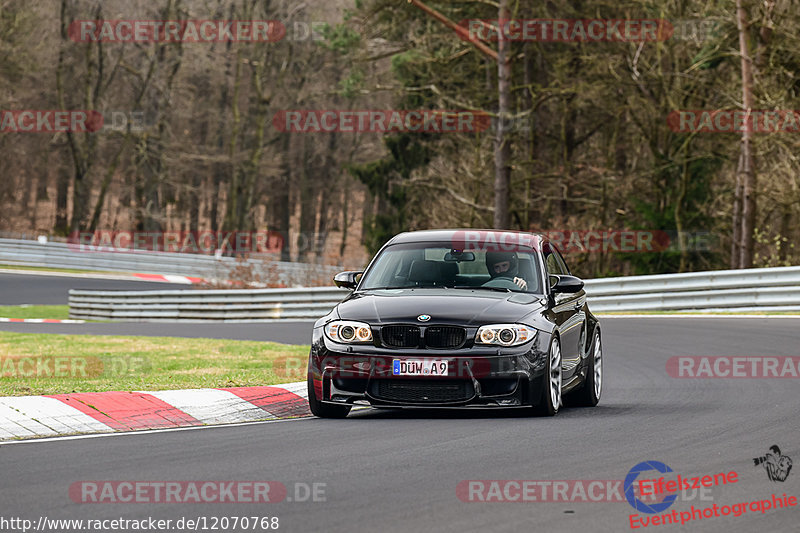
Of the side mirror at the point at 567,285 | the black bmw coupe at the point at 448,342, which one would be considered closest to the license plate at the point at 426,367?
the black bmw coupe at the point at 448,342

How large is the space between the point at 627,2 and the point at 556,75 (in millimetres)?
3126

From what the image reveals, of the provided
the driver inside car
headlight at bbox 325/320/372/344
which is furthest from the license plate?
the driver inside car

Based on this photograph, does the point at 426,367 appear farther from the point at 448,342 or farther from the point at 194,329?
the point at 194,329

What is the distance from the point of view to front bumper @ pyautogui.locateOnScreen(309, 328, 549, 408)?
9.52 metres

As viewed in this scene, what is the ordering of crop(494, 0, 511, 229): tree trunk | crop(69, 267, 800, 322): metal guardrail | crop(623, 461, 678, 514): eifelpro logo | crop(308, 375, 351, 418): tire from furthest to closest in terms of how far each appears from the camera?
crop(494, 0, 511, 229): tree trunk < crop(69, 267, 800, 322): metal guardrail < crop(308, 375, 351, 418): tire < crop(623, 461, 678, 514): eifelpro logo

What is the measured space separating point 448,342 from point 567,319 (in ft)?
5.54

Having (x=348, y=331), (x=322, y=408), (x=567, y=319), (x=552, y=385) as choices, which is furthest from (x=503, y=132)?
(x=348, y=331)

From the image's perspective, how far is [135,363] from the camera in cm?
1590

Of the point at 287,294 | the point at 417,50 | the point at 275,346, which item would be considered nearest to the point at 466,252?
the point at 275,346

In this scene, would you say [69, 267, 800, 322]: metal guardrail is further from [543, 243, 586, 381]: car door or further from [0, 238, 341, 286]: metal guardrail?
[0, 238, 341, 286]: metal guardrail

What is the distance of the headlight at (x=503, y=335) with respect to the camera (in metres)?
9.58

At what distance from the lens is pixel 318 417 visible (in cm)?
1025

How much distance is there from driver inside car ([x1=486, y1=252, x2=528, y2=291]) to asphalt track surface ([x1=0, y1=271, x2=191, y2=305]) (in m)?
27.3

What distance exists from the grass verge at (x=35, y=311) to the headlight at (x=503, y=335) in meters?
24.2
